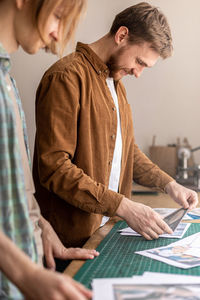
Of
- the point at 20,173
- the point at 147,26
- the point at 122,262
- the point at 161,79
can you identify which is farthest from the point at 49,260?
the point at 161,79

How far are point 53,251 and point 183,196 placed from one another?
2.55ft

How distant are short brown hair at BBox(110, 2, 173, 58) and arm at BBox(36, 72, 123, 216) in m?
0.33

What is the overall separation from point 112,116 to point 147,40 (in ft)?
1.08

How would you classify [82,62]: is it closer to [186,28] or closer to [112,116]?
[112,116]

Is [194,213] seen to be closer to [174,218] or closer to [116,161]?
[174,218]

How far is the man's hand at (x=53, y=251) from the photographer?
1.12 m

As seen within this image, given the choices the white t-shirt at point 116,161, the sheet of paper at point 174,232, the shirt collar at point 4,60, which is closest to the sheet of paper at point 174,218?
the sheet of paper at point 174,232

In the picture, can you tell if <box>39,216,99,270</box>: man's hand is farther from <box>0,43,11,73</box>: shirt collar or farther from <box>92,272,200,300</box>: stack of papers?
<box>0,43,11,73</box>: shirt collar

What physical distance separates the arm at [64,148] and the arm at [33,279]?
64 centimetres

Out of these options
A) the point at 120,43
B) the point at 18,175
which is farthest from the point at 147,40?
the point at 18,175

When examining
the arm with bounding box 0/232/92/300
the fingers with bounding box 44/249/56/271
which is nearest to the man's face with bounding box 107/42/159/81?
the fingers with bounding box 44/249/56/271

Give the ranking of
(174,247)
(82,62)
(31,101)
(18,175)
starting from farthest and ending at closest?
(31,101)
(82,62)
(174,247)
(18,175)

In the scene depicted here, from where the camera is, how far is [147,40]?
1.54 meters

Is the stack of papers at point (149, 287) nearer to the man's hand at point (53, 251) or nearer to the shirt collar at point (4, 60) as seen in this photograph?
the man's hand at point (53, 251)
